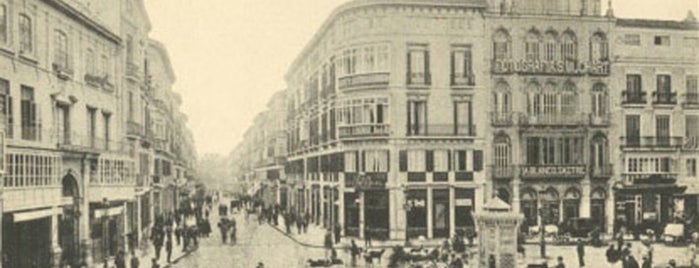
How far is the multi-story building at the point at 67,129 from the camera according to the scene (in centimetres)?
2395

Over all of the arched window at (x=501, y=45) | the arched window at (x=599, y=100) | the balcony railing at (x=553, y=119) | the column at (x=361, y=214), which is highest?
the arched window at (x=501, y=45)

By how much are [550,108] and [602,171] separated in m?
5.34

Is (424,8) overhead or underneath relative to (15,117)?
overhead

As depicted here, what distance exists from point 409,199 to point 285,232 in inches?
434

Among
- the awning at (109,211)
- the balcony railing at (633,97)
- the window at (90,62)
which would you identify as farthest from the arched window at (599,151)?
the window at (90,62)

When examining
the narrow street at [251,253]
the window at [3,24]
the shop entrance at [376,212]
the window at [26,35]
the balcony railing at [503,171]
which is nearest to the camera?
the window at [3,24]

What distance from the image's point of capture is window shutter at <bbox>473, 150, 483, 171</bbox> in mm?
46844

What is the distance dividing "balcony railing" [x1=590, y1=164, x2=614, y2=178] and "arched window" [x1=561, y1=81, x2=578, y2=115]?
387 cm

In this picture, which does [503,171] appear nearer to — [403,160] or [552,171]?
[552,171]

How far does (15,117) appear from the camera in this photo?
79.2ft

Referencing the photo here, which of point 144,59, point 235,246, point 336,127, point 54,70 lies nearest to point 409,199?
point 336,127

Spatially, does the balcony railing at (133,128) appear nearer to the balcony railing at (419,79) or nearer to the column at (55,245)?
the column at (55,245)

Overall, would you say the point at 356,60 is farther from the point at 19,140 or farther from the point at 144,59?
the point at 19,140

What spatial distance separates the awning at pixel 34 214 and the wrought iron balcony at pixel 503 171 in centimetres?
2724
